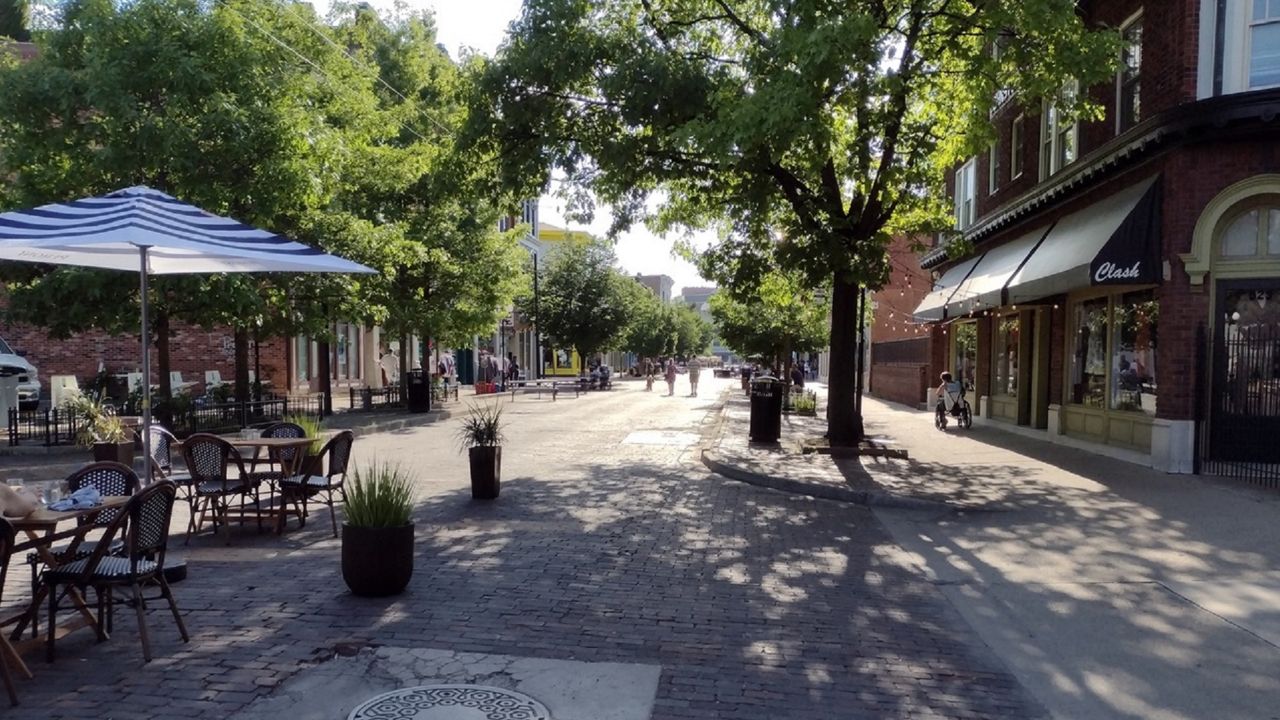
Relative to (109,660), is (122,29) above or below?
above

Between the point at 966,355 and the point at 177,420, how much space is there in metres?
19.8

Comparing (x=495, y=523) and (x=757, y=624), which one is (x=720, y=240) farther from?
(x=757, y=624)

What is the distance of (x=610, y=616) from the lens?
5.80 metres

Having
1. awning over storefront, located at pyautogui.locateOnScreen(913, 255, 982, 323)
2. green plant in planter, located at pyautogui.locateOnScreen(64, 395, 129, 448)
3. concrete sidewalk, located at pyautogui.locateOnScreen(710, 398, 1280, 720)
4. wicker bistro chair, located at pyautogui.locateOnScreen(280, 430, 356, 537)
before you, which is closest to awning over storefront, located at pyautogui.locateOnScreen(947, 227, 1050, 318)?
awning over storefront, located at pyautogui.locateOnScreen(913, 255, 982, 323)

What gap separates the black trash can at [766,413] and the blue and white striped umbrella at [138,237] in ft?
32.7

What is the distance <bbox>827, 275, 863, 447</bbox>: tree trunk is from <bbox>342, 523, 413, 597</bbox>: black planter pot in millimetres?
Answer: 9480

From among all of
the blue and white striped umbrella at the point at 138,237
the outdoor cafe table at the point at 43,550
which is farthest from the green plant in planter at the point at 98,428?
the outdoor cafe table at the point at 43,550

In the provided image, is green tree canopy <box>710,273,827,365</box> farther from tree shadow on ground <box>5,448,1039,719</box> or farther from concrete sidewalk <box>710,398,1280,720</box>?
tree shadow on ground <box>5,448,1039,719</box>

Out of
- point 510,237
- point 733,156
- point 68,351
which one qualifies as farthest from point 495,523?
point 68,351

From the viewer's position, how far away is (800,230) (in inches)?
554

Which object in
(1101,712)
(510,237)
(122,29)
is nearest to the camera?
(1101,712)

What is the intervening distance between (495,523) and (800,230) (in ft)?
25.2

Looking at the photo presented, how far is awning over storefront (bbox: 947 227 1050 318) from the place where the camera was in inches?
644

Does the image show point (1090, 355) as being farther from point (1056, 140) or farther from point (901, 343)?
point (901, 343)
